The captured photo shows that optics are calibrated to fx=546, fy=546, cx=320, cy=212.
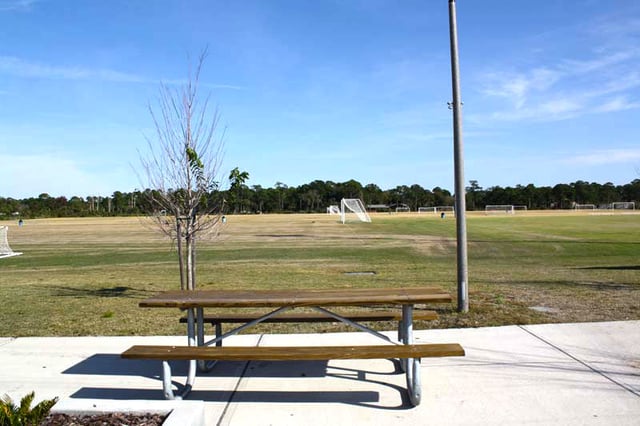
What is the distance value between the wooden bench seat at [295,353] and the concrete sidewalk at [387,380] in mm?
450

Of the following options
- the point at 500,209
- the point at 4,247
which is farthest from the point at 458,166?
the point at 500,209

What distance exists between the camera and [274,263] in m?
17.5

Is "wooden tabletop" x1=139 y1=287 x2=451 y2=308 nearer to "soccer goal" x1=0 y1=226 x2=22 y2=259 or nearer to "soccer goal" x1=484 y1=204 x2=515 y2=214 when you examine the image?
"soccer goal" x1=0 y1=226 x2=22 y2=259

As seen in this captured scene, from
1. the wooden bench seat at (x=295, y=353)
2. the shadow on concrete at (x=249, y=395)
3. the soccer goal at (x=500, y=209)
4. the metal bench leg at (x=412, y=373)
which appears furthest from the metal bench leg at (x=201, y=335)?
the soccer goal at (x=500, y=209)

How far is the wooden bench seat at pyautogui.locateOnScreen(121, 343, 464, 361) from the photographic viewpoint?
4.11m

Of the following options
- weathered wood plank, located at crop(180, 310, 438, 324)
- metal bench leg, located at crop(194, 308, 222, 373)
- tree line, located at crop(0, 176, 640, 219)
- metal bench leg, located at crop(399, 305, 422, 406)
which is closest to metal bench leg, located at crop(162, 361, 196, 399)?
metal bench leg, located at crop(194, 308, 222, 373)

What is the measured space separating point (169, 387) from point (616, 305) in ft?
21.9

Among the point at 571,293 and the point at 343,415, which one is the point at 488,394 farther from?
the point at 571,293

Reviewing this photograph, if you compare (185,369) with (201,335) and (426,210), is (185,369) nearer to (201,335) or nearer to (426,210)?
(201,335)

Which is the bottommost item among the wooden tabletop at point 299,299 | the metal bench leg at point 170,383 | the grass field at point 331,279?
the grass field at point 331,279

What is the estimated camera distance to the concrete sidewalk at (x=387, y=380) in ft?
13.5

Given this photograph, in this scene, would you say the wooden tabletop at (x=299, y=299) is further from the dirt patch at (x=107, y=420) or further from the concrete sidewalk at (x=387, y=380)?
the dirt patch at (x=107, y=420)

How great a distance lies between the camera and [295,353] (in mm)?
4195

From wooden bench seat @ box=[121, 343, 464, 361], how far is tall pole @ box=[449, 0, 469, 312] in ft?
11.7
